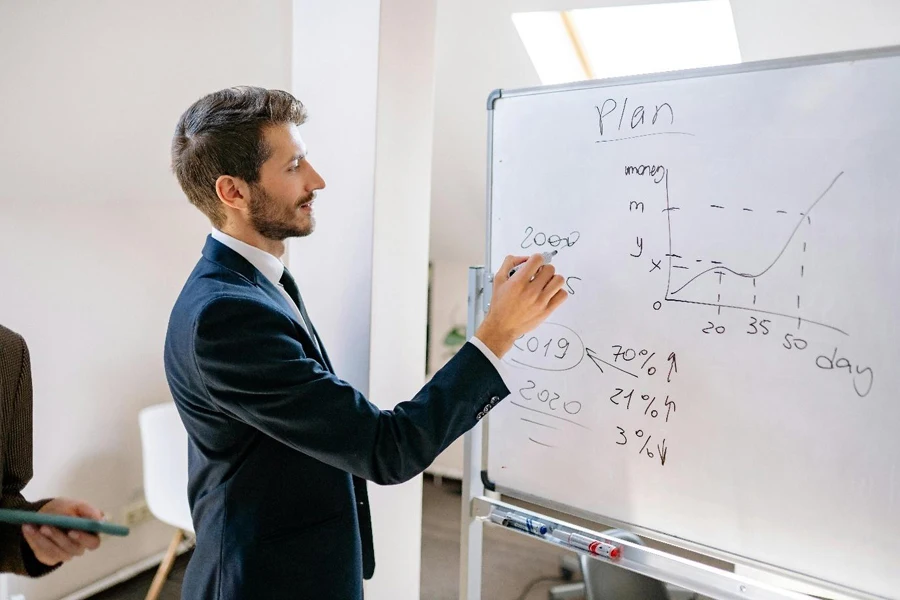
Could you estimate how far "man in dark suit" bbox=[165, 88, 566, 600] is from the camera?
1019mm

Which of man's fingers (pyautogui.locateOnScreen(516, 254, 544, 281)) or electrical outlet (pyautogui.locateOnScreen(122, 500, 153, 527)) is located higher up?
man's fingers (pyautogui.locateOnScreen(516, 254, 544, 281))

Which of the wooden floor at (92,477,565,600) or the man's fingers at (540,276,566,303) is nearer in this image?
the man's fingers at (540,276,566,303)

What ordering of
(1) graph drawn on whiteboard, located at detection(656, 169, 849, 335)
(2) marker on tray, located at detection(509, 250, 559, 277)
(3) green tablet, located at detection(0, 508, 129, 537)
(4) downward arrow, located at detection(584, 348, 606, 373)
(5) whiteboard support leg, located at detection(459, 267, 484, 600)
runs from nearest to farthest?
(3) green tablet, located at detection(0, 508, 129, 537)
(1) graph drawn on whiteboard, located at detection(656, 169, 849, 335)
(2) marker on tray, located at detection(509, 250, 559, 277)
(4) downward arrow, located at detection(584, 348, 606, 373)
(5) whiteboard support leg, located at detection(459, 267, 484, 600)

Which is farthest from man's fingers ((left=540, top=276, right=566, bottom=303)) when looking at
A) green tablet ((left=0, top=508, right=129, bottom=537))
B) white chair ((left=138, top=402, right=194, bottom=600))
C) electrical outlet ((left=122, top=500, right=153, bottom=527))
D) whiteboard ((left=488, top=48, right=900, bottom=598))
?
electrical outlet ((left=122, top=500, right=153, bottom=527))

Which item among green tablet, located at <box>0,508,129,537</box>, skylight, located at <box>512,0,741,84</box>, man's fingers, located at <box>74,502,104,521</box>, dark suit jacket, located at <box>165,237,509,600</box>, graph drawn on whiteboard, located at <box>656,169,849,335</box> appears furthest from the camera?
skylight, located at <box>512,0,741,84</box>

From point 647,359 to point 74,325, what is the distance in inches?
78.8

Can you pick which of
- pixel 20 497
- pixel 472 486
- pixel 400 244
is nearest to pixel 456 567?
pixel 472 486

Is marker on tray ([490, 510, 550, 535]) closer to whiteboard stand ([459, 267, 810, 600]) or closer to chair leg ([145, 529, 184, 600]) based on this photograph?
whiteboard stand ([459, 267, 810, 600])

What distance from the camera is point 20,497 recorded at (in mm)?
933

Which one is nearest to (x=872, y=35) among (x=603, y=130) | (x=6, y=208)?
(x=603, y=130)

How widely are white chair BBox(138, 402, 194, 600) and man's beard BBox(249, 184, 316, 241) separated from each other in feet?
5.01

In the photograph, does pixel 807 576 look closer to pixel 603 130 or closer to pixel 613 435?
pixel 613 435

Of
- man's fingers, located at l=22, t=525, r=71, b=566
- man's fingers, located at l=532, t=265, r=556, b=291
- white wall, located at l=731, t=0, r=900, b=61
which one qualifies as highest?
white wall, located at l=731, t=0, r=900, b=61

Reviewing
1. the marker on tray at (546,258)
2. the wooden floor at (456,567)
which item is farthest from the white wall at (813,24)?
the wooden floor at (456,567)
